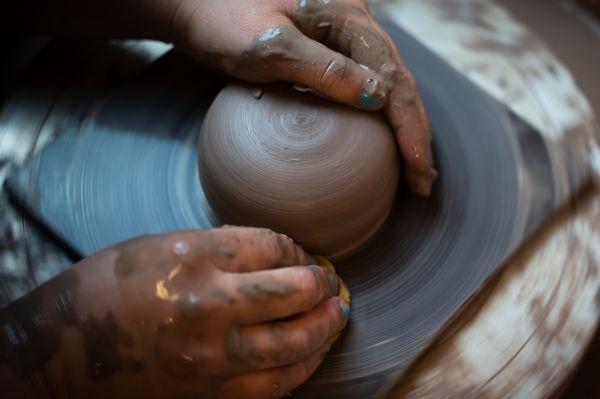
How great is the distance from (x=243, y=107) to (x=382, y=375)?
58 centimetres

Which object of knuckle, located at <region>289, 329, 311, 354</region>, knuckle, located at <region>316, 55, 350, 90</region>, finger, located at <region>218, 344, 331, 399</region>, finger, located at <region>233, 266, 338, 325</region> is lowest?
finger, located at <region>218, 344, 331, 399</region>

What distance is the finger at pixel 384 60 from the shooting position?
3.98 ft

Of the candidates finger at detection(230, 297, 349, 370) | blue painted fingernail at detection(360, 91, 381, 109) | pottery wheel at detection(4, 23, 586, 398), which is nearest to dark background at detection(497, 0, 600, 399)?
pottery wheel at detection(4, 23, 586, 398)

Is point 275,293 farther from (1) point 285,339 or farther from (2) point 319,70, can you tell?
(2) point 319,70

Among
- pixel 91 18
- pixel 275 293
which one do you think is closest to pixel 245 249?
pixel 275 293

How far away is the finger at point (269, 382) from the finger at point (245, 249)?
0.18 meters

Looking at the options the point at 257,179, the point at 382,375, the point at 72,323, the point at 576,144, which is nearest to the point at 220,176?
the point at 257,179

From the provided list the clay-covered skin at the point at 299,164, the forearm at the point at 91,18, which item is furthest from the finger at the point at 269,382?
the forearm at the point at 91,18

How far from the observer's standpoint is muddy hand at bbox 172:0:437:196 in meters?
1.17

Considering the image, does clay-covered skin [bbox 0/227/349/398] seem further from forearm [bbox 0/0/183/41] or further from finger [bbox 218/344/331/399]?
forearm [bbox 0/0/183/41]

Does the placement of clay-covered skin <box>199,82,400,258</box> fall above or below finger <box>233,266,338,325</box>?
above

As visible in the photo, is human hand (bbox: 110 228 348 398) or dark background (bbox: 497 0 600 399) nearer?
human hand (bbox: 110 228 348 398)

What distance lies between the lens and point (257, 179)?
114 cm

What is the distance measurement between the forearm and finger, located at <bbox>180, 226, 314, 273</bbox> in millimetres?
579
